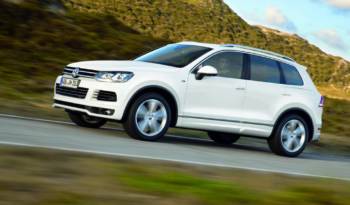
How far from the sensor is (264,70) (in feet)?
43.5

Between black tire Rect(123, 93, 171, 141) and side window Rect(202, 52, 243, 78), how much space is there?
118cm

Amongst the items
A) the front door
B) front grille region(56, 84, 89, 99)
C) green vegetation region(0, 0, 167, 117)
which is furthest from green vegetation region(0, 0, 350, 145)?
the front door

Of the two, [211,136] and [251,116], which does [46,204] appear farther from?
[211,136]

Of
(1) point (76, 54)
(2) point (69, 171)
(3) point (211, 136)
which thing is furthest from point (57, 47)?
(2) point (69, 171)

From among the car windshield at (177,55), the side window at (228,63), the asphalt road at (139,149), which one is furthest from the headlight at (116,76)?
the side window at (228,63)

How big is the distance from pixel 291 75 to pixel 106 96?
397 centimetres

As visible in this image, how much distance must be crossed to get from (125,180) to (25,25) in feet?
64.3

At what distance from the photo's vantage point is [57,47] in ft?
81.8

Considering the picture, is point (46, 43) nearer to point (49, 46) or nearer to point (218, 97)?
point (49, 46)

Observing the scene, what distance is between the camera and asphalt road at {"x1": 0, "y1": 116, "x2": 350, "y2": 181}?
9.03 metres

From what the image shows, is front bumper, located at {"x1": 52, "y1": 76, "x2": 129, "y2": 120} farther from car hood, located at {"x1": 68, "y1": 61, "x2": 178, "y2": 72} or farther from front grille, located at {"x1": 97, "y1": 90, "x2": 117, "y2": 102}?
car hood, located at {"x1": 68, "y1": 61, "x2": 178, "y2": 72}

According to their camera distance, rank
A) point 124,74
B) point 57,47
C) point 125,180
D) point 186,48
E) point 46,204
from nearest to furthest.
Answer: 1. point 46,204
2. point 125,180
3. point 124,74
4. point 186,48
5. point 57,47

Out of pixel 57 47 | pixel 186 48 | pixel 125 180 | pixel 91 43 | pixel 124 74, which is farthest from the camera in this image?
pixel 91 43

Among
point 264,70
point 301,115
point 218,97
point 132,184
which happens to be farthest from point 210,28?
point 132,184
